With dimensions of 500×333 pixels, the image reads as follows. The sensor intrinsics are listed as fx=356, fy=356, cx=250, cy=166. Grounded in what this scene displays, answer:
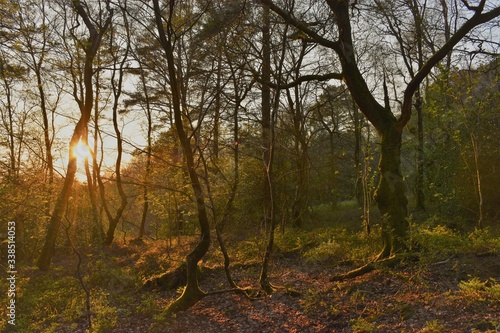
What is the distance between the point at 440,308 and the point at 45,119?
17097mm

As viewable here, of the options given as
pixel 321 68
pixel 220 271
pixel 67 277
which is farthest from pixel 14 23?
pixel 321 68

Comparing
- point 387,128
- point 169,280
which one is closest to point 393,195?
point 387,128

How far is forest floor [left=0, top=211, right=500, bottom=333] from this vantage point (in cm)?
486

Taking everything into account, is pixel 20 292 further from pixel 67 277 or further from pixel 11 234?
pixel 11 234

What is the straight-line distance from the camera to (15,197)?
10734mm

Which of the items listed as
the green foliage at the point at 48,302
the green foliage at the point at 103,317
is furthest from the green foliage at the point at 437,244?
the green foliage at the point at 48,302

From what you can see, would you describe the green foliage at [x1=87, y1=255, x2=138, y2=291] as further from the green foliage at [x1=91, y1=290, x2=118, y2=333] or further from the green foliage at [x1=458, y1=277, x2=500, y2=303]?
the green foliage at [x1=458, y1=277, x2=500, y2=303]

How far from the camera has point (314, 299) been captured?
6.10 metres

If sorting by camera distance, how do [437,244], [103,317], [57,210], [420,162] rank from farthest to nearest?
[420,162]
[57,210]
[437,244]
[103,317]

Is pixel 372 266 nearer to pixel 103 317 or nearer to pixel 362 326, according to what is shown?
pixel 362 326

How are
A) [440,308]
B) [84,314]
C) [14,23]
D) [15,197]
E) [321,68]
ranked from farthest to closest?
[321,68]
[15,197]
[14,23]
[84,314]
[440,308]

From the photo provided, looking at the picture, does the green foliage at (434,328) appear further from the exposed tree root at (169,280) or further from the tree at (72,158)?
the tree at (72,158)

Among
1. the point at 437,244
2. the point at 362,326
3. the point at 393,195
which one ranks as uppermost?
the point at 393,195

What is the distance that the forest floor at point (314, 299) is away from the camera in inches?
191
